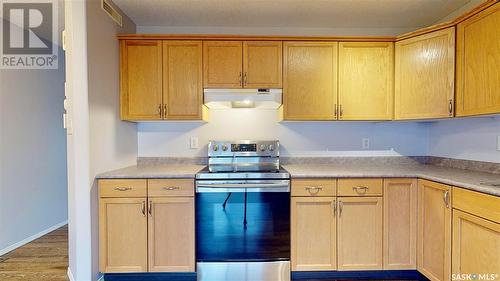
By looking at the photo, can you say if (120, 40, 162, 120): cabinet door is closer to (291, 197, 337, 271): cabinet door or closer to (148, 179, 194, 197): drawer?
(148, 179, 194, 197): drawer

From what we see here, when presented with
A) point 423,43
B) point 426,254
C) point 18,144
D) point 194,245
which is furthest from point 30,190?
point 423,43

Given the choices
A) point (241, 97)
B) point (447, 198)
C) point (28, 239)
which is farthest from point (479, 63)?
point (28, 239)

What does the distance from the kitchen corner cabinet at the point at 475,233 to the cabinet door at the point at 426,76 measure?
0.77 metres

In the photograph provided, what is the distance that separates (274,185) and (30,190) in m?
2.83

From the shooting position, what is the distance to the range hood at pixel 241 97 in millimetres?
2453

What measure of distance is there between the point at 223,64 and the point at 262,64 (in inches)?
13.9

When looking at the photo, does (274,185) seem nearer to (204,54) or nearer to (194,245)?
(194,245)

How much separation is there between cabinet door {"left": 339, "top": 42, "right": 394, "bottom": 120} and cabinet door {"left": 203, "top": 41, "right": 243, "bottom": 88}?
935 mm

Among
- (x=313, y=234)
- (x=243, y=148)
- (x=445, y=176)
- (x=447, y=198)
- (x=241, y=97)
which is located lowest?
(x=313, y=234)

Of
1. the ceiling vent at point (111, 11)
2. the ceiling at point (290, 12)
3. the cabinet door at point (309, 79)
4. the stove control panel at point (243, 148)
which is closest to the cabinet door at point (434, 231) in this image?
the cabinet door at point (309, 79)

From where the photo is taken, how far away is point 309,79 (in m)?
2.51

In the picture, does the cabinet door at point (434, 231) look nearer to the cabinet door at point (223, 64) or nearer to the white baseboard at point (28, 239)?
the cabinet door at point (223, 64)

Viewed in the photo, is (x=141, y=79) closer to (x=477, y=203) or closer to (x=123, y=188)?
(x=123, y=188)

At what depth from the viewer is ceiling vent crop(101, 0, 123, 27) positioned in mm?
2195
